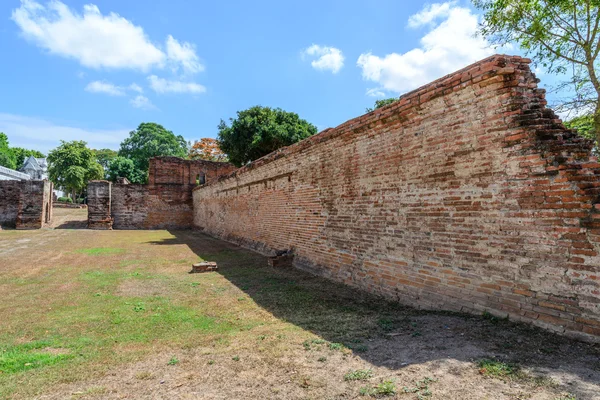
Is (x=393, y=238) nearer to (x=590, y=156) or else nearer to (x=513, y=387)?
(x=590, y=156)

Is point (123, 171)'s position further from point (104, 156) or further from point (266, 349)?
point (266, 349)

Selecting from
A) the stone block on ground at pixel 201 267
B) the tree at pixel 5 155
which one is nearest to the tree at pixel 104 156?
the tree at pixel 5 155

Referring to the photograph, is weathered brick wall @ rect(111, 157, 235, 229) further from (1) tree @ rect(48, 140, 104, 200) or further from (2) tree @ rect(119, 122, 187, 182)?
(2) tree @ rect(119, 122, 187, 182)

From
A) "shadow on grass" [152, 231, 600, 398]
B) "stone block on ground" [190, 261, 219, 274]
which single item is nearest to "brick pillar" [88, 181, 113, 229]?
"stone block on ground" [190, 261, 219, 274]

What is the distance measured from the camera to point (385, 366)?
106 inches

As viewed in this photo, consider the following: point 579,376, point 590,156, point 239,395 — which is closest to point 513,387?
point 579,376

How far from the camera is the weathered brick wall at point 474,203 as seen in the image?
115 inches

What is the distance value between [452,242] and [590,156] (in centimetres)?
150

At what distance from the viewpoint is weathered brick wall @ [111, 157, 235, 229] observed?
69.5 feet

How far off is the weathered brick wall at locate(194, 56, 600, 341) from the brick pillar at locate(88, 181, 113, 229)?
1813 centimetres

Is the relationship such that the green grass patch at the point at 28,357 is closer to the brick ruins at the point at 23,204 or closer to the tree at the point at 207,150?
the brick ruins at the point at 23,204

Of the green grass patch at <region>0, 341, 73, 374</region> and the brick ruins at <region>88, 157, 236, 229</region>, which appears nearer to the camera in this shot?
the green grass patch at <region>0, 341, 73, 374</region>

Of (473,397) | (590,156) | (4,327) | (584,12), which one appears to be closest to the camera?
(473,397)

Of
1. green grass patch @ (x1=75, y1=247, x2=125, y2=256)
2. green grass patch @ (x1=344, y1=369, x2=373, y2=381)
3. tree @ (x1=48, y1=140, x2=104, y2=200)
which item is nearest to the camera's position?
green grass patch @ (x1=344, y1=369, x2=373, y2=381)
